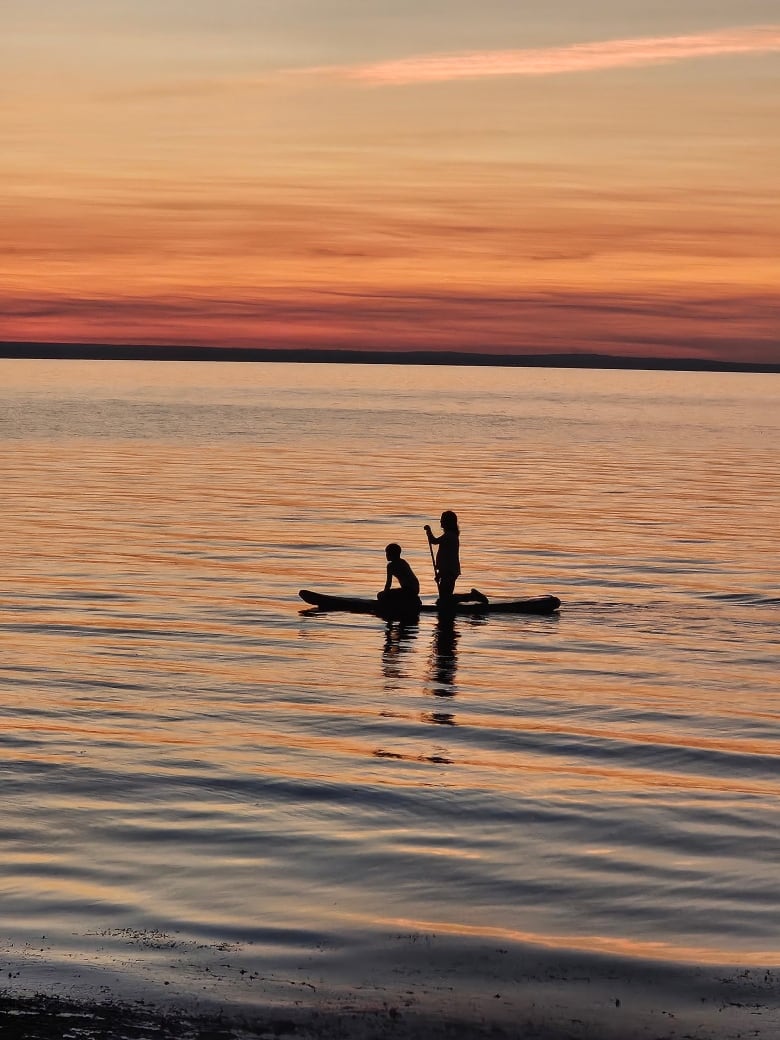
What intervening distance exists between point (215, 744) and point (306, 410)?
5340 inches

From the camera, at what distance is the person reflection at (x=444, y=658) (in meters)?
20.8

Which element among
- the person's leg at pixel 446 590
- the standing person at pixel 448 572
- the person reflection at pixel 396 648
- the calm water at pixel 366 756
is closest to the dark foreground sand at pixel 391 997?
the calm water at pixel 366 756

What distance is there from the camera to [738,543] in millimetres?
39562

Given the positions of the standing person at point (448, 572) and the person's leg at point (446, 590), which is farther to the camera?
the person's leg at point (446, 590)

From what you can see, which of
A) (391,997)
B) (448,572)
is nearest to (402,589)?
(448,572)

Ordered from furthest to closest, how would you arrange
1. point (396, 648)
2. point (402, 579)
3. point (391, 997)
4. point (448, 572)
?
point (448, 572) < point (402, 579) < point (396, 648) < point (391, 997)

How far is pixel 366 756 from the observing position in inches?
647

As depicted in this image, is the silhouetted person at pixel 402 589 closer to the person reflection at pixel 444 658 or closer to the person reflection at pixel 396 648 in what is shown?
the person reflection at pixel 396 648

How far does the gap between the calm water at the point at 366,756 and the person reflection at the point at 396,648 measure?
79mm

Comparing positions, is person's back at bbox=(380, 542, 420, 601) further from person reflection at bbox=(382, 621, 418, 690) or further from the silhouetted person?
person reflection at bbox=(382, 621, 418, 690)

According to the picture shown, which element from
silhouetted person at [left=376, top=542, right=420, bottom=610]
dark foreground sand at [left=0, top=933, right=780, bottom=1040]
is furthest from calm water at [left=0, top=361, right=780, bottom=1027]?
silhouetted person at [left=376, top=542, right=420, bottom=610]

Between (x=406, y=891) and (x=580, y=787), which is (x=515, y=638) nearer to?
(x=580, y=787)

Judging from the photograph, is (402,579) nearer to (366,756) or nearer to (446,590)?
(446,590)

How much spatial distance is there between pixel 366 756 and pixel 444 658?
23.2 feet
